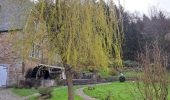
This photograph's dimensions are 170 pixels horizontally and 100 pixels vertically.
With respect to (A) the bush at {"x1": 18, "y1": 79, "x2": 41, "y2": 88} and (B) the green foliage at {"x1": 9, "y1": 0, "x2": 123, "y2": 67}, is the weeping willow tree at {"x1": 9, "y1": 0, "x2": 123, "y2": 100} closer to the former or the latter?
(B) the green foliage at {"x1": 9, "y1": 0, "x2": 123, "y2": 67}

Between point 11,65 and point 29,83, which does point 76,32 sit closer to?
point 29,83

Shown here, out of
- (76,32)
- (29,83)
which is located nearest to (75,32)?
(76,32)

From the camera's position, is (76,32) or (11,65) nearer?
(76,32)

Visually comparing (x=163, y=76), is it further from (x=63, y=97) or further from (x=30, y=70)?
(x=30, y=70)

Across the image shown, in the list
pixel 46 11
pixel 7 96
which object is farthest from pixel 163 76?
pixel 7 96

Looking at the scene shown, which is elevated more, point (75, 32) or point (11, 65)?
point (11, 65)

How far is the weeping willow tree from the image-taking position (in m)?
12.9

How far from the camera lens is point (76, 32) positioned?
508 inches

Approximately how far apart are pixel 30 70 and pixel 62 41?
87.4 ft

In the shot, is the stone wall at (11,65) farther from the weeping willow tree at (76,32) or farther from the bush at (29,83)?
the weeping willow tree at (76,32)

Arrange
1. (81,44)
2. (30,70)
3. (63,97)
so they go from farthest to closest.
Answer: (30,70)
(63,97)
(81,44)

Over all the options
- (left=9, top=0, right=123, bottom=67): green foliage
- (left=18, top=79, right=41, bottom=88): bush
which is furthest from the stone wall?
(left=9, top=0, right=123, bottom=67): green foliage

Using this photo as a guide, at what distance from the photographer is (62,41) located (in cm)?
1322

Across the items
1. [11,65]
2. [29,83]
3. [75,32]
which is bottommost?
[29,83]
